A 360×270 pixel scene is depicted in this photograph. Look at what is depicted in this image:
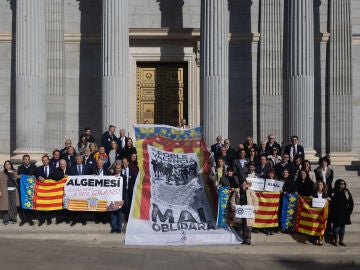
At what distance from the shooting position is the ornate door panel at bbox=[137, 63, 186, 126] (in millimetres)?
27266

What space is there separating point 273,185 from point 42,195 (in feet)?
19.8

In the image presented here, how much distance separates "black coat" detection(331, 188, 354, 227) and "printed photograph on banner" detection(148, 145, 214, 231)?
3.04 metres

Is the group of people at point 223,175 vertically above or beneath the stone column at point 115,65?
beneath

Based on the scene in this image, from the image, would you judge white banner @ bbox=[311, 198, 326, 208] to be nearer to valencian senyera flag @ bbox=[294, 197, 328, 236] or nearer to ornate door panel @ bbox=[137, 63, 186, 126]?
valencian senyera flag @ bbox=[294, 197, 328, 236]

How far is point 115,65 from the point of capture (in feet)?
77.5

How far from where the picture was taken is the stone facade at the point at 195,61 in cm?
2656

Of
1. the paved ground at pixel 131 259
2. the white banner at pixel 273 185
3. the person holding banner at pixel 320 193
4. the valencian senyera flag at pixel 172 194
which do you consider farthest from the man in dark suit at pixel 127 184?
the person holding banner at pixel 320 193

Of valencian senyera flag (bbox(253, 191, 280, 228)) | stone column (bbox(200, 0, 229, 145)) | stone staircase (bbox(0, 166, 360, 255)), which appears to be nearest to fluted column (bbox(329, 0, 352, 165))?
stone column (bbox(200, 0, 229, 145))

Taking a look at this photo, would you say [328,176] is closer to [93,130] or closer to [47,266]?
[47,266]

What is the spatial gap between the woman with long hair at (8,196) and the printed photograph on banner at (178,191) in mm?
3673

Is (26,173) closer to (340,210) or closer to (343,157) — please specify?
(340,210)

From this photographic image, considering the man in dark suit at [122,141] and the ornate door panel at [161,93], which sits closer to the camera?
the man in dark suit at [122,141]

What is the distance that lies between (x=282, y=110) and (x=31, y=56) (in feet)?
29.7

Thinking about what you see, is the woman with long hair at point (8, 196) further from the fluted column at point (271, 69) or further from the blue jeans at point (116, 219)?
the fluted column at point (271, 69)
